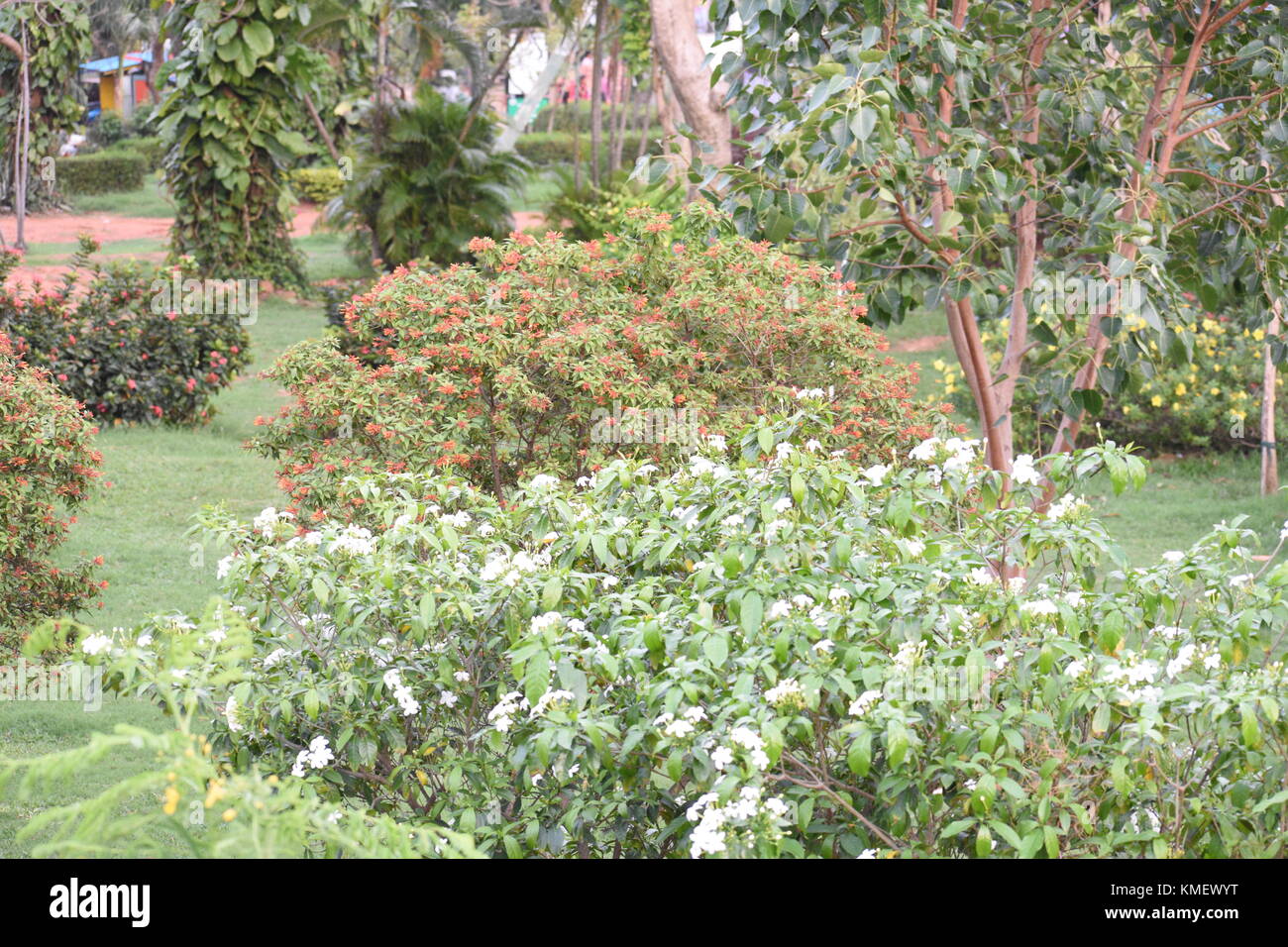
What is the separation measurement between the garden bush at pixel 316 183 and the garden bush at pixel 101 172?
453 cm

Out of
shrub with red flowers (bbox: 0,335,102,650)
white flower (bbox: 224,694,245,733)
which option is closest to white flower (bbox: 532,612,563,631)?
white flower (bbox: 224,694,245,733)

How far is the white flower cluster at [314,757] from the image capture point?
2784 millimetres

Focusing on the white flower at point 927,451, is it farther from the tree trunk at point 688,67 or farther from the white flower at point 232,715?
the tree trunk at point 688,67

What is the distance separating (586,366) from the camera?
505 cm

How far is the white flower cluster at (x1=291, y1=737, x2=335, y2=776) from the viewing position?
9.13 ft

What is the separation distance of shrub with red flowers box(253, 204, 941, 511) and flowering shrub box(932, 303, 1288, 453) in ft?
15.7

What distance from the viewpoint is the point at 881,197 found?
14.8ft

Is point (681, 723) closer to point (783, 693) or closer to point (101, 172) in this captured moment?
point (783, 693)

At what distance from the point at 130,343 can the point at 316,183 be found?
48.7ft

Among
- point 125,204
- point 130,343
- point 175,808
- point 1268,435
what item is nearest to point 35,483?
point 175,808

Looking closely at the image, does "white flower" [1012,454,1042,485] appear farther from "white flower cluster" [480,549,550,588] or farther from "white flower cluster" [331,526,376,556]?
"white flower cluster" [331,526,376,556]

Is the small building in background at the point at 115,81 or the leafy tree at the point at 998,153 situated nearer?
the leafy tree at the point at 998,153

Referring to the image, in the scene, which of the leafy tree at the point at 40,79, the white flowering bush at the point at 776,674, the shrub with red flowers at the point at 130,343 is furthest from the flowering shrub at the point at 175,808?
Result: the leafy tree at the point at 40,79
